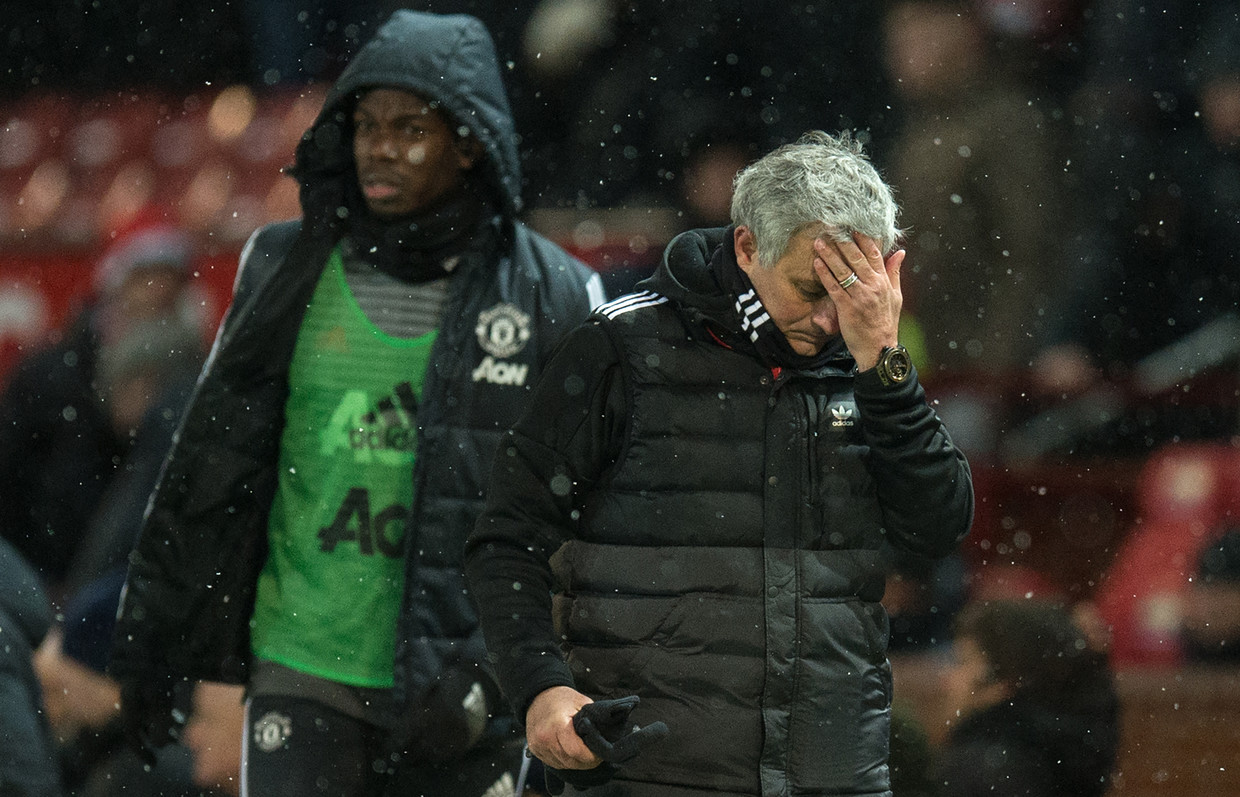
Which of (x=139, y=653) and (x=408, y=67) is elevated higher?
(x=408, y=67)

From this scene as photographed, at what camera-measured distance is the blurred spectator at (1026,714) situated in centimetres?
402

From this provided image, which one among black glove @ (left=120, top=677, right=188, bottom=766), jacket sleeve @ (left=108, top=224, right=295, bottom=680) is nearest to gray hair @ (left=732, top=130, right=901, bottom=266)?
jacket sleeve @ (left=108, top=224, right=295, bottom=680)

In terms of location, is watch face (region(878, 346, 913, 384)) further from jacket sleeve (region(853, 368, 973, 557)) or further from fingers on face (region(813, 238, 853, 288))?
fingers on face (region(813, 238, 853, 288))

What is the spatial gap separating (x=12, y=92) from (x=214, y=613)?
7.94 m

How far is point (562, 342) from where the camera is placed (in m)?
2.55

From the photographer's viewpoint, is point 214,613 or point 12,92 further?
point 12,92

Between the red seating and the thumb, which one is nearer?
the thumb

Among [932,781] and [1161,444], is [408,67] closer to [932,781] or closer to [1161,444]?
[932,781]

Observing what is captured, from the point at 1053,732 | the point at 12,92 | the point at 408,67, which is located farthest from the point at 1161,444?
the point at 12,92

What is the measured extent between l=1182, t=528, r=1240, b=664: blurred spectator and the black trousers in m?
2.30

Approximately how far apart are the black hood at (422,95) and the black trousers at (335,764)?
1062 mm

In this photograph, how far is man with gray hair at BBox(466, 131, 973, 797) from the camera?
2381 millimetres

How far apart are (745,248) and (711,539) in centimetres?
47

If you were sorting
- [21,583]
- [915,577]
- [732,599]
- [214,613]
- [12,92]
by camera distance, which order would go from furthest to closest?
[12,92] → [915,577] → [214,613] → [21,583] → [732,599]
